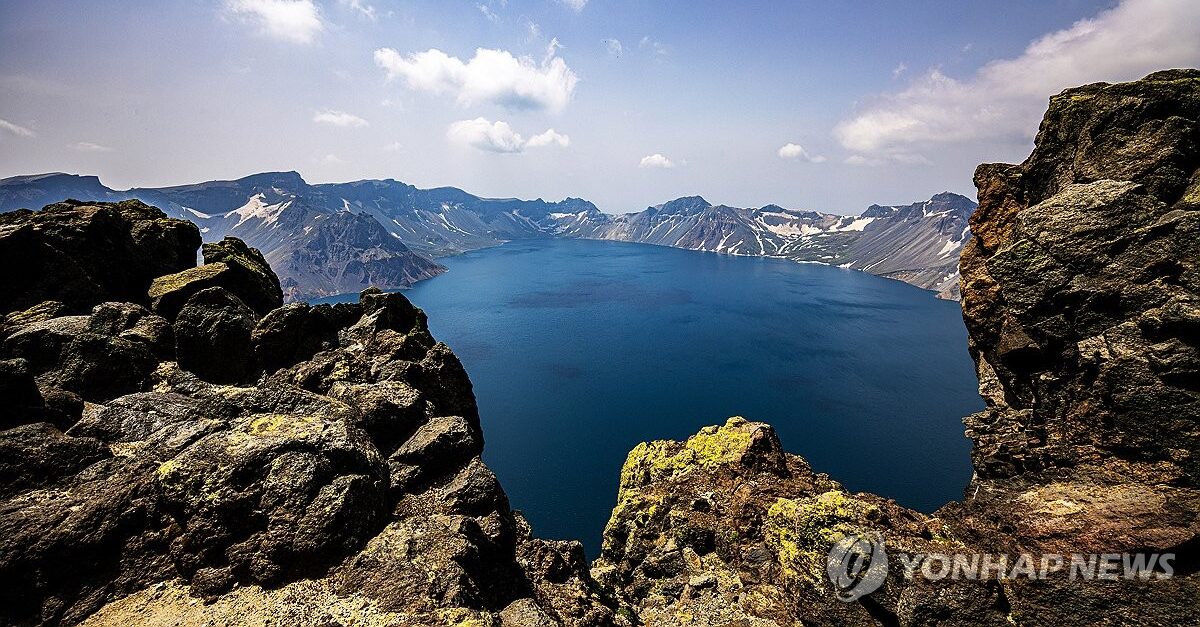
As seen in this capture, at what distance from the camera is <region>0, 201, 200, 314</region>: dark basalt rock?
2408 cm

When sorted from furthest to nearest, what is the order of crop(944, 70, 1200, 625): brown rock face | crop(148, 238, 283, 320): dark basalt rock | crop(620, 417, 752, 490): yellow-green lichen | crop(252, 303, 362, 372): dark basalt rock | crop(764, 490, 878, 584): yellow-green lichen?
crop(620, 417, 752, 490): yellow-green lichen → crop(148, 238, 283, 320): dark basalt rock → crop(252, 303, 362, 372): dark basalt rock → crop(764, 490, 878, 584): yellow-green lichen → crop(944, 70, 1200, 625): brown rock face

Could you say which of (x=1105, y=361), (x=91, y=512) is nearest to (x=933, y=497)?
(x=1105, y=361)

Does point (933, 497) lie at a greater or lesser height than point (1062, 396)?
lesser

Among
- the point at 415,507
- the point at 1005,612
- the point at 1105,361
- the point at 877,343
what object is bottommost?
the point at 877,343

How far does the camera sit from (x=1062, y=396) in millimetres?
23234

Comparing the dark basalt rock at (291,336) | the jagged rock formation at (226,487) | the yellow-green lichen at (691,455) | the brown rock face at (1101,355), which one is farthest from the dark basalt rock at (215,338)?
the brown rock face at (1101,355)

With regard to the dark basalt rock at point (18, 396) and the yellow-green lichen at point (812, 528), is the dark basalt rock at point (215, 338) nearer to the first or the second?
the dark basalt rock at point (18, 396)

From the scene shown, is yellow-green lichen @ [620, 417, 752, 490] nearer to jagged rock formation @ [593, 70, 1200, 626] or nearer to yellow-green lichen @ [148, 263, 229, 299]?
jagged rock formation @ [593, 70, 1200, 626]

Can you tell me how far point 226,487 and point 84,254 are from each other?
2356 centimetres

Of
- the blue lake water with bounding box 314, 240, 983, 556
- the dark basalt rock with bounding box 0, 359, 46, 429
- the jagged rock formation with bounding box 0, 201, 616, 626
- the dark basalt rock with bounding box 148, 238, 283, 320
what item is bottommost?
the blue lake water with bounding box 314, 240, 983, 556

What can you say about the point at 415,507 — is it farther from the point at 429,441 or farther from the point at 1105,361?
the point at 1105,361

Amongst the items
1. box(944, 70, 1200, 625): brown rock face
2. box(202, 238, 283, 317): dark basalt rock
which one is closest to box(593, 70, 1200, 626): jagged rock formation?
box(944, 70, 1200, 625): brown rock face

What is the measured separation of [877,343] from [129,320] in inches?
8236

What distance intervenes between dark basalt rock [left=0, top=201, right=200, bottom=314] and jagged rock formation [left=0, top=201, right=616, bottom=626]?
0.15 m
